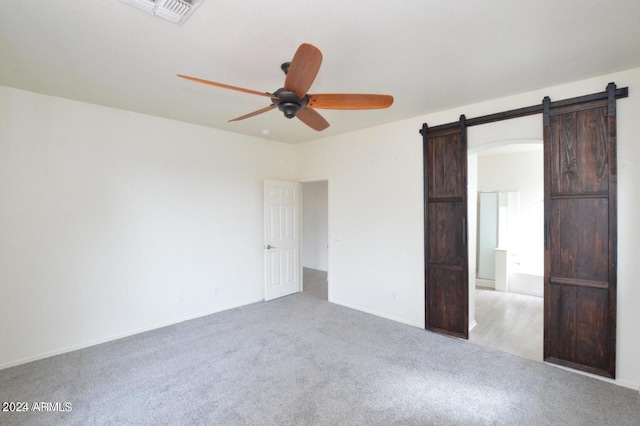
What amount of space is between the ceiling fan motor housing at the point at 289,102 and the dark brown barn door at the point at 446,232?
7.47ft

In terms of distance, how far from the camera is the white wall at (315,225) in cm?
750

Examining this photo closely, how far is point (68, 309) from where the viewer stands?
3.21m

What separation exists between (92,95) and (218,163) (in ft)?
5.59

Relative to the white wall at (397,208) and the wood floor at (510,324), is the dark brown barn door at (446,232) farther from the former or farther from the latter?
the wood floor at (510,324)

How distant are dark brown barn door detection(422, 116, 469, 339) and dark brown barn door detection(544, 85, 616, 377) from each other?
79 centimetres

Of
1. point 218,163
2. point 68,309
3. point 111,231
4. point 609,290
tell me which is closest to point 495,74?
point 609,290

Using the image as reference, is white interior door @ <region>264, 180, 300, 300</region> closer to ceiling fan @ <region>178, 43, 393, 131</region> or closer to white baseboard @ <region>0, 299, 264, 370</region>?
white baseboard @ <region>0, 299, 264, 370</region>

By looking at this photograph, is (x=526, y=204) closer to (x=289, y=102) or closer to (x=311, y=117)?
(x=311, y=117)

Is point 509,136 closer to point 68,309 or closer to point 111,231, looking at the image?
point 111,231

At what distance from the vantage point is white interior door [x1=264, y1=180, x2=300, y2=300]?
16.4 feet

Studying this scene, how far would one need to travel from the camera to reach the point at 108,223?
346cm

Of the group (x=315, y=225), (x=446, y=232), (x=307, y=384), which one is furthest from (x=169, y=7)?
(x=315, y=225)

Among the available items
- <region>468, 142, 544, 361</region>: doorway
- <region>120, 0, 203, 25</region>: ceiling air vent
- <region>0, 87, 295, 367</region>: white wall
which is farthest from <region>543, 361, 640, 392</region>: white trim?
<region>120, 0, 203, 25</region>: ceiling air vent

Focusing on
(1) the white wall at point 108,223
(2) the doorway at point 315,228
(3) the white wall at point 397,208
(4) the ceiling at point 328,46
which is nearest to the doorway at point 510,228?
(3) the white wall at point 397,208
